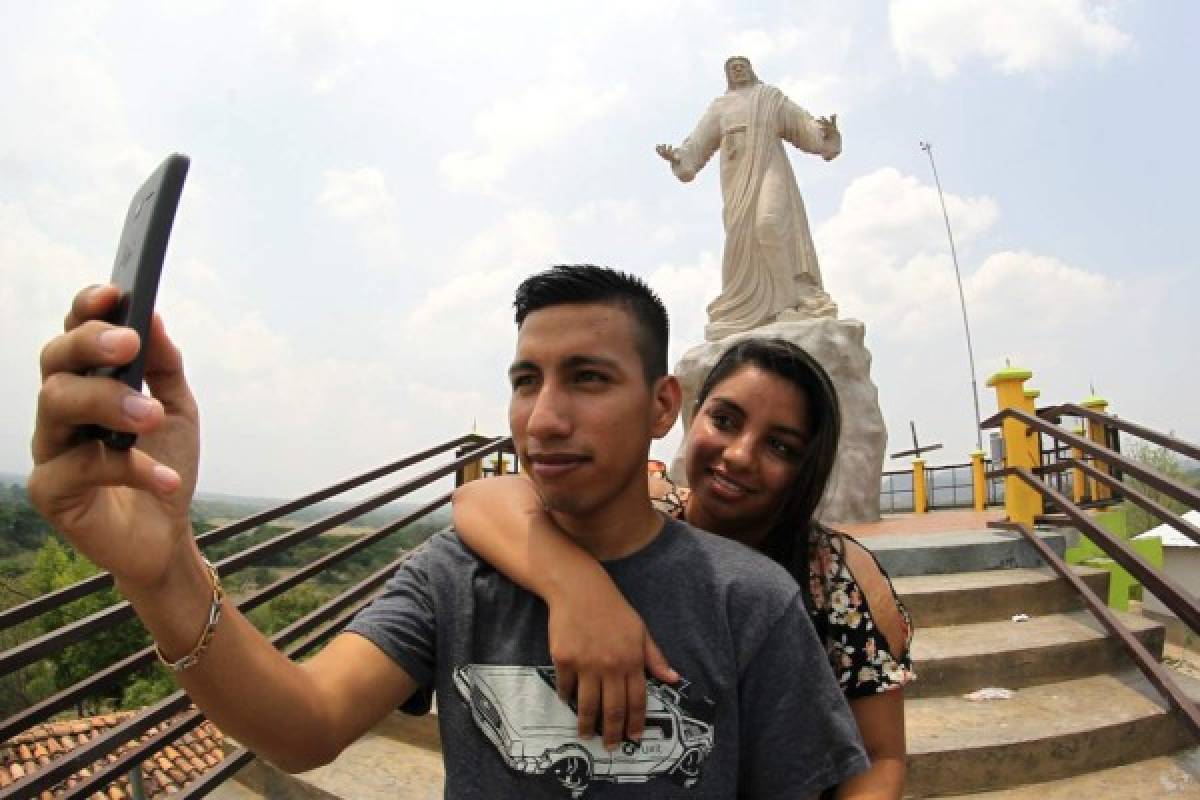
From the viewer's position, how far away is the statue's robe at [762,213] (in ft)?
23.7

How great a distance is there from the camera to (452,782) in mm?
920

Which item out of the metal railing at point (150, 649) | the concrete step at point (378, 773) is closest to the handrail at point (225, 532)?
the metal railing at point (150, 649)

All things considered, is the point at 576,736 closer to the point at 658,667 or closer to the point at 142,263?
the point at 658,667

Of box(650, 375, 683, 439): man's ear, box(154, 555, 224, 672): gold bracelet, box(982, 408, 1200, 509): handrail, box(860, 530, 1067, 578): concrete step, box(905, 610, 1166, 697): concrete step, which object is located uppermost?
box(650, 375, 683, 439): man's ear

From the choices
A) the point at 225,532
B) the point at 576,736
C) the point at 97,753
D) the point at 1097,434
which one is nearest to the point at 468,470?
the point at 225,532

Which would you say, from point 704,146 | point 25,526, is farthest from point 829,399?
point 25,526

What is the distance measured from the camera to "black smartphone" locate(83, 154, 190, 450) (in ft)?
1.93

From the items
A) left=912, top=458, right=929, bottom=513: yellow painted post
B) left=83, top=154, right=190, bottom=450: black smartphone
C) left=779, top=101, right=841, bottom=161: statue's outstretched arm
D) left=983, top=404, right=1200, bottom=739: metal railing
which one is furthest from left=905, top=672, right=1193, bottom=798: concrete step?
left=912, top=458, right=929, bottom=513: yellow painted post

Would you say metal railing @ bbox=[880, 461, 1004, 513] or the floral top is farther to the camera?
metal railing @ bbox=[880, 461, 1004, 513]

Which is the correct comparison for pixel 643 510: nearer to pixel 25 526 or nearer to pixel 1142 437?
pixel 1142 437

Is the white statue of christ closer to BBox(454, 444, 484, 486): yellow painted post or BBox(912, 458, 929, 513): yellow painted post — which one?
BBox(454, 444, 484, 486): yellow painted post

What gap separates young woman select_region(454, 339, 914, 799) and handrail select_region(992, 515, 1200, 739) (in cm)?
238

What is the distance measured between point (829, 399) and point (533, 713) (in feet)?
2.60

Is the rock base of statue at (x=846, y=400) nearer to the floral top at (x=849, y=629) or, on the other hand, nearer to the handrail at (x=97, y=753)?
the handrail at (x=97, y=753)
